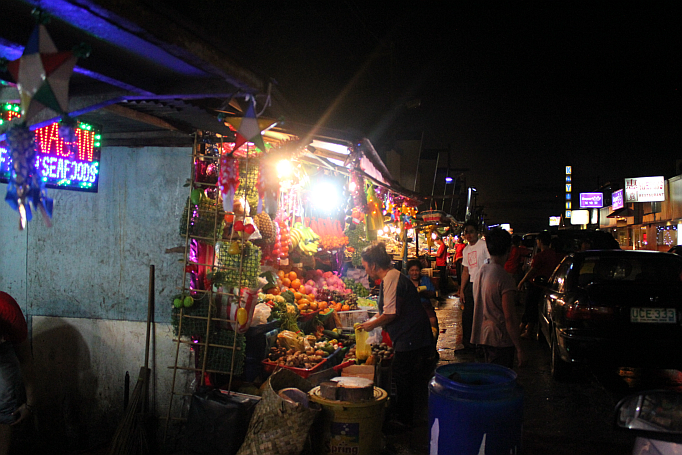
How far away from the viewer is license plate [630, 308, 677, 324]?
5.84 metres

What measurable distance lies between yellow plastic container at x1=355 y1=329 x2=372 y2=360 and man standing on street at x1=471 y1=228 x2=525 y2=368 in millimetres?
1784

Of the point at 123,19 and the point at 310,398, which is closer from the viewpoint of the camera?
the point at 123,19

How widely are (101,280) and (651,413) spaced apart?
539 cm

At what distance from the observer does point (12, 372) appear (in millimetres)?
4141

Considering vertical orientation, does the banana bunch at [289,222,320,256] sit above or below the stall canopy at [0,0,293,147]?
below

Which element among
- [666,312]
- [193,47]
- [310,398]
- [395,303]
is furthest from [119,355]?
[666,312]

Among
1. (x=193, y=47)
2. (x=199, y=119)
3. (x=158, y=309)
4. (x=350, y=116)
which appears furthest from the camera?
(x=350, y=116)

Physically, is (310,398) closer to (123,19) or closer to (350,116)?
(123,19)

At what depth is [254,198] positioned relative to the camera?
19.1 ft

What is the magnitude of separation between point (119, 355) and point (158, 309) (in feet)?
2.52

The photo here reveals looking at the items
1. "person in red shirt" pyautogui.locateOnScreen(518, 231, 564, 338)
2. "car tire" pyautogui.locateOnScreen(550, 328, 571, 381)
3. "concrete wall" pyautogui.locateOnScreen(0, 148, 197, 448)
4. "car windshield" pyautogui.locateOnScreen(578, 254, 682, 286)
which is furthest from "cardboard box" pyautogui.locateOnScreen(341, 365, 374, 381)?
"person in red shirt" pyautogui.locateOnScreen(518, 231, 564, 338)

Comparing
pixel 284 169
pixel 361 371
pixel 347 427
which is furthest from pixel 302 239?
pixel 347 427

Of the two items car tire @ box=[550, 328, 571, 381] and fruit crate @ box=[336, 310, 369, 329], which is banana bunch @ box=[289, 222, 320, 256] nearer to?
fruit crate @ box=[336, 310, 369, 329]

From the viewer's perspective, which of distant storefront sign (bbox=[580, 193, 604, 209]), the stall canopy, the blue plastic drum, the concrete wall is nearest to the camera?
the stall canopy
